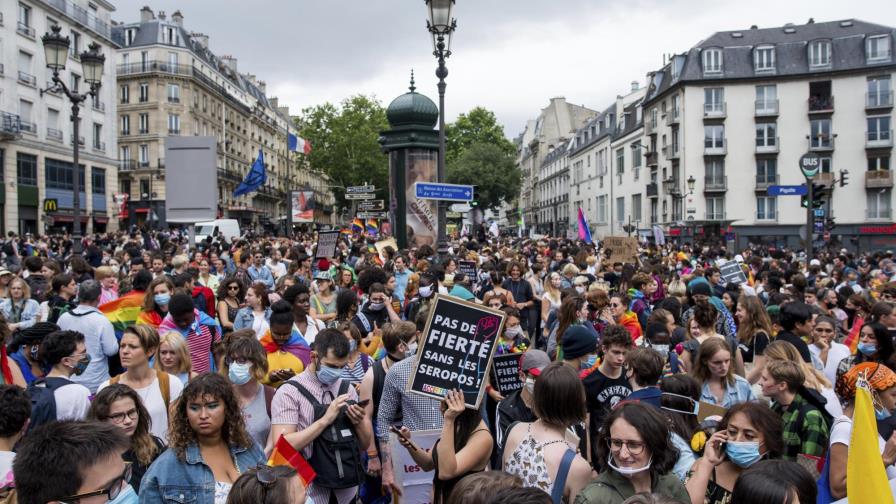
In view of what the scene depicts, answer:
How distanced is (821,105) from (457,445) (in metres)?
50.8

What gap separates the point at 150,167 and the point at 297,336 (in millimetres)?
59924

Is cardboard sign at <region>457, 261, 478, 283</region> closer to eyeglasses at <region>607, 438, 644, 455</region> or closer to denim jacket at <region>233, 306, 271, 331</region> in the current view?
denim jacket at <region>233, 306, 271, 331</region>

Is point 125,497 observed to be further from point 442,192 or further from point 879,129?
point 879,129

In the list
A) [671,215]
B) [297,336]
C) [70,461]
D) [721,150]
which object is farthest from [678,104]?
[70,461]

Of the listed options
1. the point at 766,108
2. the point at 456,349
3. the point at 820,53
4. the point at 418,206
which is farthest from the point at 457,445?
the point at 820,53

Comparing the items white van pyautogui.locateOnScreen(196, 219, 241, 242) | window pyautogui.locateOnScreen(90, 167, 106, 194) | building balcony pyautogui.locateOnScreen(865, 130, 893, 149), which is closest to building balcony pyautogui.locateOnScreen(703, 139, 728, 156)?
building balcony pyautogui.locateOnScreen(865, 130, 893, 149)

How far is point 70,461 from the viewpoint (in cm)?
241

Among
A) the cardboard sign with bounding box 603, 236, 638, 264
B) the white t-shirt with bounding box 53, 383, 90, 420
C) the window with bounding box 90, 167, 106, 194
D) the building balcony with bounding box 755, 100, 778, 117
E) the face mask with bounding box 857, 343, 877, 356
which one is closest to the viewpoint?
the white t-shirt with bounding box 53, 383, 90, 420

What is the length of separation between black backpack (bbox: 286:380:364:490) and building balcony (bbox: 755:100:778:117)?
163ft

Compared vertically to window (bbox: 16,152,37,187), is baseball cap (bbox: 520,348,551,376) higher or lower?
lower

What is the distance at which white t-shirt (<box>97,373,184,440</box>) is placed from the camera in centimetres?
440

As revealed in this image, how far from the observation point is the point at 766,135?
157ft

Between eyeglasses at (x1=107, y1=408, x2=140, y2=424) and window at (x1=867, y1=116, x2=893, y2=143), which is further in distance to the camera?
window at (x1=867, y1=116, x2=893, y2=143)

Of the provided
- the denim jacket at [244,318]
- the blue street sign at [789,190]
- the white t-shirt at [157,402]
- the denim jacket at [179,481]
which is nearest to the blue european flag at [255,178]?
the blue street sign at [789,190]
